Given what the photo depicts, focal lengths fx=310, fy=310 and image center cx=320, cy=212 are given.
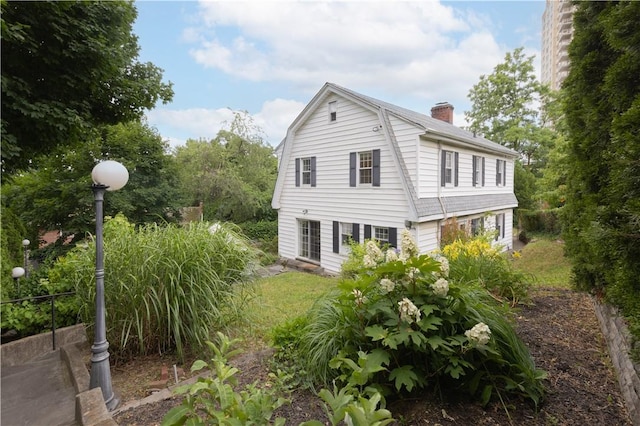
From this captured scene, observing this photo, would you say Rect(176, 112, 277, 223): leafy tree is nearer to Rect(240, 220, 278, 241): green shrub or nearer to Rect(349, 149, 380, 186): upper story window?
Rect(240, 220, 278, 241): green shrub

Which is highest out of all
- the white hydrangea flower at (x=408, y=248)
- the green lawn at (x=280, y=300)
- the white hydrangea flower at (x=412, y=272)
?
the white hydrangea flower at (x=408, y=248)

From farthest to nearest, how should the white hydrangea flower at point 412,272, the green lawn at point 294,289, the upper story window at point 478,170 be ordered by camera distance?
the upper story window at point 478,170, the green lawn at point 294,289, the white hydrangea flower at point 412,272

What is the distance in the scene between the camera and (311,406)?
2.21 metres

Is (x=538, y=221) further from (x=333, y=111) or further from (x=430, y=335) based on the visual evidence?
(x=430, y=335)

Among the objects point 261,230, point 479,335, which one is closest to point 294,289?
point 479,335

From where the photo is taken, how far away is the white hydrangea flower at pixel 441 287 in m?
2.00

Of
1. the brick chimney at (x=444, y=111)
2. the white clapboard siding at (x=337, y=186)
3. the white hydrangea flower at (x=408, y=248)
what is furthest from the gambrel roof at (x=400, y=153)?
the white hydrangea flower at (x=408, y=248)

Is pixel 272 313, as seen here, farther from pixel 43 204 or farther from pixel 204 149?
pixel 204 149

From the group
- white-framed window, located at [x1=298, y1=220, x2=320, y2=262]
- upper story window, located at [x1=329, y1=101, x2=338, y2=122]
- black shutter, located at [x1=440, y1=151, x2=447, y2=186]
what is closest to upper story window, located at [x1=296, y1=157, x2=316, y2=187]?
white-framed window, located at [x1=298, y1=220, x2=320, y2=262]

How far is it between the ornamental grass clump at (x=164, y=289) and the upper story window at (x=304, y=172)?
807 cm

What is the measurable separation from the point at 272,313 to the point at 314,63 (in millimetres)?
8787

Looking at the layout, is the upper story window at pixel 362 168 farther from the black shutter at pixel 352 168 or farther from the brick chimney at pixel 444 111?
the brick chimney at pixel 444 111

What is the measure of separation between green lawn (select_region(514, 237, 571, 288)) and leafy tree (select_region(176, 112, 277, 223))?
12380mm

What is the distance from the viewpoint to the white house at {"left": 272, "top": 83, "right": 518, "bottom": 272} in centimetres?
900
